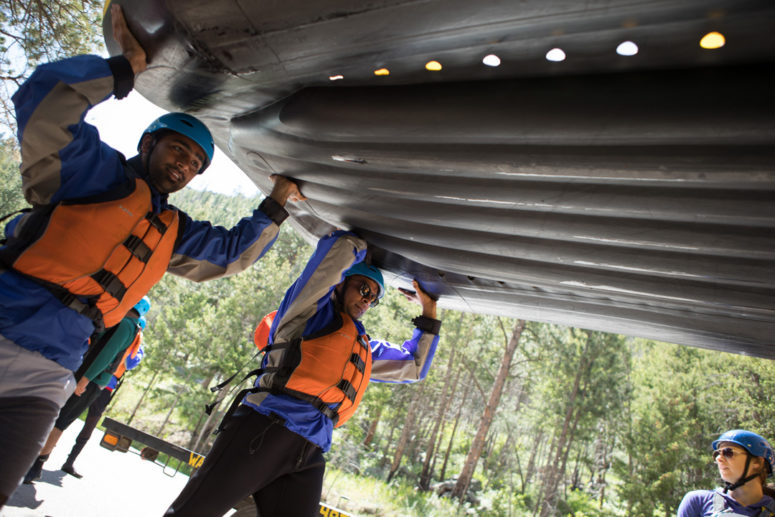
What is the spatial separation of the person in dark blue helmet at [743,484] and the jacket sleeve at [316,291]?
320 cm

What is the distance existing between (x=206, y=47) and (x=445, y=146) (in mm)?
1183

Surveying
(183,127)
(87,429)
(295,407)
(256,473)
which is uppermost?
(183,127)

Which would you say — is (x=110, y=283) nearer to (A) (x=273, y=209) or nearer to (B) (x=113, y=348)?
(A) (x=273, y=209)

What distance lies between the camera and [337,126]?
6.84 feet

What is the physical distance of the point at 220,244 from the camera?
241 cm

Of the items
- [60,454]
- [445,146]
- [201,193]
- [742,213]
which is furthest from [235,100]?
[201,193]

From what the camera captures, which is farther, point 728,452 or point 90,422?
point 90,422

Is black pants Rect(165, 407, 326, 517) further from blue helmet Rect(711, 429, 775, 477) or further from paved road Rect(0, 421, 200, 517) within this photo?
blue helmet Rect(711, 429, 775, 477)

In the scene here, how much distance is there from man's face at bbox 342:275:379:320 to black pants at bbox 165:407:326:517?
996mm

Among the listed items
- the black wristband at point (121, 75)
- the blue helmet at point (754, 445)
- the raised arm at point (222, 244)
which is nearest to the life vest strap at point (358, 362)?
the raised arm at point (222, 244)

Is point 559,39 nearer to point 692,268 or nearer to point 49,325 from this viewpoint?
point 692,268

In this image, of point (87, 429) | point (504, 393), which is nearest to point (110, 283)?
point (87, 429)

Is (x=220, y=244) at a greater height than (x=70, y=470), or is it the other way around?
(x=220, y=244)

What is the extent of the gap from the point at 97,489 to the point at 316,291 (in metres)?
3.70
